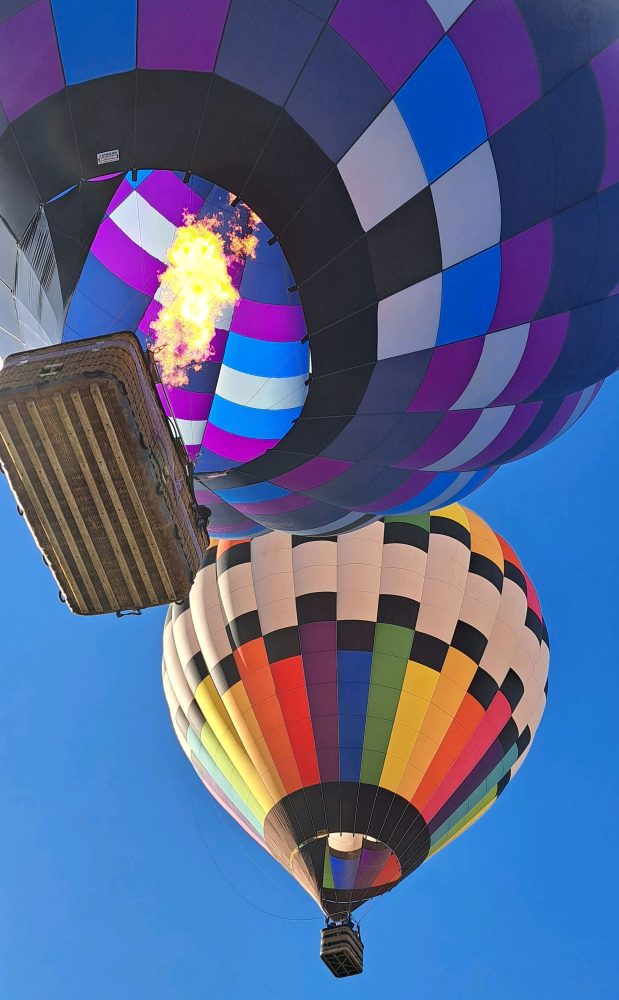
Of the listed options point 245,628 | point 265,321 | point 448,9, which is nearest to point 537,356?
point 265,321

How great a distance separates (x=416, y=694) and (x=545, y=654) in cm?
198

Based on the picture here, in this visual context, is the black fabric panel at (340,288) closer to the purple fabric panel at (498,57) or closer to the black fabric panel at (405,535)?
the purple fabric panel at (498,57)

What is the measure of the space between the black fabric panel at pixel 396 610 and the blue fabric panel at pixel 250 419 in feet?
9.79

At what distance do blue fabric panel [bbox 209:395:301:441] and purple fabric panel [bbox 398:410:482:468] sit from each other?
2.39ft

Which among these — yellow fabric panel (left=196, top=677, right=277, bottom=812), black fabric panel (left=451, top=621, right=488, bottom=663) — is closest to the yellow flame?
black fabric panel (left=451, top=621, right=488, bottom=663)

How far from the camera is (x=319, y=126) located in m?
3.73

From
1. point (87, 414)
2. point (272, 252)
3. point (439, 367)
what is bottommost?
point (87, 414)

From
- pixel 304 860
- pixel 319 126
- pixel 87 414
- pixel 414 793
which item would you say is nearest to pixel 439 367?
pixel 319 126

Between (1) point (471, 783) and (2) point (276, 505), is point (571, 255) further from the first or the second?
(1) point (471, 783)

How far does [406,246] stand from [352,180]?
368 mm

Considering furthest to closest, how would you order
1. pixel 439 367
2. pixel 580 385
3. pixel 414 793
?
pixel 414 793 → pixel 580 385 → pixel 439 367

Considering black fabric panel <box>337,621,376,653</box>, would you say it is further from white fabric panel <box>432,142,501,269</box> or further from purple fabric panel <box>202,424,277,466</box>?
white fabric panel <box>432,142,501,269</box>

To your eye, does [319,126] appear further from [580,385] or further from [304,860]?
[304,860]

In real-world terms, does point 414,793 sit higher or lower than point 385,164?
lower
